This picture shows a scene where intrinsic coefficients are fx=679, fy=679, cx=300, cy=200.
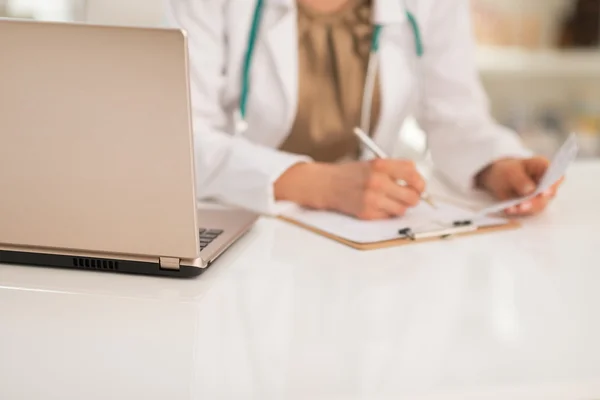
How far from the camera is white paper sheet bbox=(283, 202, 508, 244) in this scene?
88cm

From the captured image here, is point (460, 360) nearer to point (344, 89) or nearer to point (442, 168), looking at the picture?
point (442, 168)

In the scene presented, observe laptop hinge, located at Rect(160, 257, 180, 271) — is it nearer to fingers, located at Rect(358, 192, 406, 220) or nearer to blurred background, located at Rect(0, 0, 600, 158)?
fingers, located at Rect(358, 192, 406, 220)

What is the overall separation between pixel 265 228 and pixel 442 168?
46cm

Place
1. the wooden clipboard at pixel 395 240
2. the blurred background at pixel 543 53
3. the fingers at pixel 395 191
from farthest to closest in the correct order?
the blurred background at pixel 543 53
the fingers at pixel 395 191
the wooden clipboard at pixel 395 240

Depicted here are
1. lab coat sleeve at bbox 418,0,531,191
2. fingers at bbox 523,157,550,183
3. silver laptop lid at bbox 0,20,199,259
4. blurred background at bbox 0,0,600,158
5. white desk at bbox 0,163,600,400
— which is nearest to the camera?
white desk at bbox 0,163,600,400

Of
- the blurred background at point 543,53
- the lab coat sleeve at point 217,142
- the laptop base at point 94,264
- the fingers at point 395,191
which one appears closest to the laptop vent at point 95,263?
the laptop base at point 94,264

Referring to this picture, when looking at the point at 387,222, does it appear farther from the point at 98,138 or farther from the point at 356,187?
the point at 98,138

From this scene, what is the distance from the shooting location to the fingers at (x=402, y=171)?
948 mm

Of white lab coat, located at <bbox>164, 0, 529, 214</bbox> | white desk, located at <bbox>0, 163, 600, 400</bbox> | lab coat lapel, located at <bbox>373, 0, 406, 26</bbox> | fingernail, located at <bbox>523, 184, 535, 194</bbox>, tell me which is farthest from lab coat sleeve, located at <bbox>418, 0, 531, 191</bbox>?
white desk, located at <bbox>0, 163, 600, 400</bbox>

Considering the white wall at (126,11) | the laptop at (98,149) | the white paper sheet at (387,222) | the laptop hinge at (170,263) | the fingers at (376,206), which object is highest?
the white wall at (126,11)

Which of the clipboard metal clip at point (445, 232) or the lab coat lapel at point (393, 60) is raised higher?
the lab coat lapel at point (393, 60)

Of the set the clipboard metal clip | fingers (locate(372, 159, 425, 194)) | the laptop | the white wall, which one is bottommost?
the clipboard metal clip

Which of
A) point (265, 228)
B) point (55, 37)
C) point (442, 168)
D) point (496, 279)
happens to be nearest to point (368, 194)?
point (265, 228)

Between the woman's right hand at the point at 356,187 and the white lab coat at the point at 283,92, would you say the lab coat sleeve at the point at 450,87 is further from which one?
the woman's right hand at the point at 356,187
